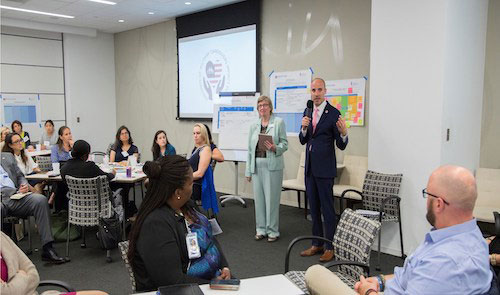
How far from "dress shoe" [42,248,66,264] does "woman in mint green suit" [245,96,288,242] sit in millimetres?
2062

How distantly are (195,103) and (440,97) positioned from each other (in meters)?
4.94

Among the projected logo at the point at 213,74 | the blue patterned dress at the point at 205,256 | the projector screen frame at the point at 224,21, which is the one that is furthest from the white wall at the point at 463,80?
the projected logo at the point at 213,74

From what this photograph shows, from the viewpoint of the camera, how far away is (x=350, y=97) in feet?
18.3

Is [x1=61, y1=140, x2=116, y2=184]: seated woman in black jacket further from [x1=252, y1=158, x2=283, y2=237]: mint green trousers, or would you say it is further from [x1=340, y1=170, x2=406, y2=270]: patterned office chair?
[x1=340, y1=170, x2=406, y2=270]: patterned office chair

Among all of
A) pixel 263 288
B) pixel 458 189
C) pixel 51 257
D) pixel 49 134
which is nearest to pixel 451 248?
pixel 458 189

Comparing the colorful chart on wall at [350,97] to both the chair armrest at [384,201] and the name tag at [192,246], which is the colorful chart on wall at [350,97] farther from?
the name tag at [192,246]

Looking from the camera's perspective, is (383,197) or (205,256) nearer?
(205,256)

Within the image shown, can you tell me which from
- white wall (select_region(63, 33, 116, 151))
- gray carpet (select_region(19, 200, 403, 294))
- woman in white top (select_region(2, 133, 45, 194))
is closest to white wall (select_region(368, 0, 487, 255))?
gray carpet (select_region(19, 200, 403, 294))

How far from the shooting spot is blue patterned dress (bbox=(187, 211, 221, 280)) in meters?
2.18

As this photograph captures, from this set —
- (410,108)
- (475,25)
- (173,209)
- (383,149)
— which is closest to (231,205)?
(383,149)

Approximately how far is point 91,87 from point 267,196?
647 cm

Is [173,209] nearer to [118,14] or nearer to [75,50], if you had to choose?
[118,14]

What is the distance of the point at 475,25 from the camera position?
422 centimetres

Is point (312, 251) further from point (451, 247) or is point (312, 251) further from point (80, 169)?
point (451, 247)
